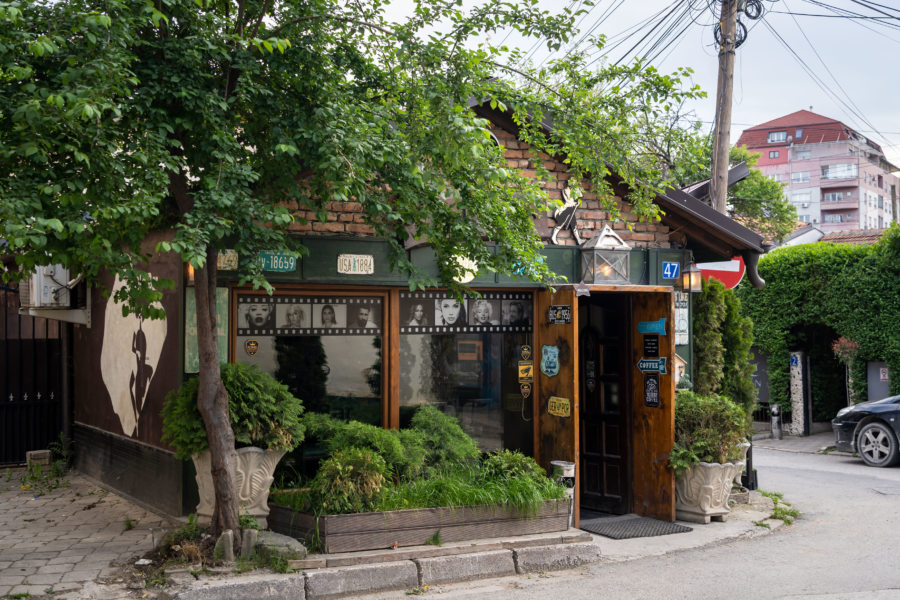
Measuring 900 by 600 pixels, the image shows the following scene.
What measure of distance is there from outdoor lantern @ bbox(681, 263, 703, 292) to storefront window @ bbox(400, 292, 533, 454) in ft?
6.75

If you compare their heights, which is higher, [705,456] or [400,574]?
[705,456]

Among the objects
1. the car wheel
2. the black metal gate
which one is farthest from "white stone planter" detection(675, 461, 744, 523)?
the black metal gate

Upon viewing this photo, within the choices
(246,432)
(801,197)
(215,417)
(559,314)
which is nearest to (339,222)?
(246,432)

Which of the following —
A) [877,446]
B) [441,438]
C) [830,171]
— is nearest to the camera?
[441,438]

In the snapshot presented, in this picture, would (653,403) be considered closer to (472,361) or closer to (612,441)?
(612,441)

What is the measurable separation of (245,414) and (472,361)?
3040 mm

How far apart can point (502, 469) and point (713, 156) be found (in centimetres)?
663

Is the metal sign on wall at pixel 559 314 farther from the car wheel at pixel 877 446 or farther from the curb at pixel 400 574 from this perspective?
the car wheel at pixel 877 446

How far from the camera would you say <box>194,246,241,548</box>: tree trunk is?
21.8 ft

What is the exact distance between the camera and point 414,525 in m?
7.16

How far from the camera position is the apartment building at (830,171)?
216 ft

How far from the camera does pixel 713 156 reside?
1224cm

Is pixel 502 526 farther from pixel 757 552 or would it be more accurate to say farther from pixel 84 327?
pixel 84 327

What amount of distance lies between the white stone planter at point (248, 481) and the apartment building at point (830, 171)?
65.3m
